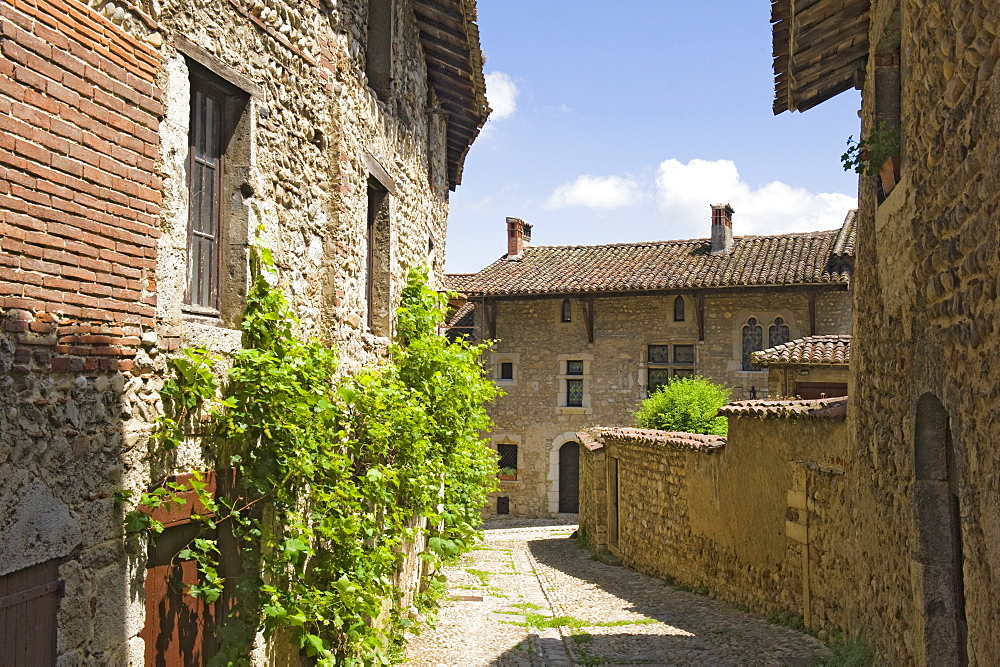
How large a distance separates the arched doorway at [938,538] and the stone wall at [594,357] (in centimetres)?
1583

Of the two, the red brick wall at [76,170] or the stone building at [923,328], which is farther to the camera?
the stone building at [923,328]

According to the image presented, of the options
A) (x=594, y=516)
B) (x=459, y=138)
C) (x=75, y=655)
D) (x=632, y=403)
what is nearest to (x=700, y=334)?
(x=632, y=403)

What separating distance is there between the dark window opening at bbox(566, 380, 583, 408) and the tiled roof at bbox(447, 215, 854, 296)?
2.31m

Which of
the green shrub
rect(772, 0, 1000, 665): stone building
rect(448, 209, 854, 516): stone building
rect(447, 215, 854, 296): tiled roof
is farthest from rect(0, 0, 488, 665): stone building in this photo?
rect(448, 209, 854, 516): stone building

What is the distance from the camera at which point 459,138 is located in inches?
409

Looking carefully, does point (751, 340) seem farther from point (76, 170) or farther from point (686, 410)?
point (76, 170)

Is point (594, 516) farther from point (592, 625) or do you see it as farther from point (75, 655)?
point (75, 655)

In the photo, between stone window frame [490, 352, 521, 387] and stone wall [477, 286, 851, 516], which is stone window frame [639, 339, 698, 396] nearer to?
stone wall [477, 286, 851, 516]

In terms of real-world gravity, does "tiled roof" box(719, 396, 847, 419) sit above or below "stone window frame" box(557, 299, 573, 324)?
below

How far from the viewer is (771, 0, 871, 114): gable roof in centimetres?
593

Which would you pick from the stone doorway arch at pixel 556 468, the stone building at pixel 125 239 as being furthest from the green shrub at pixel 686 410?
the stone building at pixel 125 239

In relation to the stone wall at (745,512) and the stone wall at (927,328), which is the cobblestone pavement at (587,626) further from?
the stone wall at (927,328)

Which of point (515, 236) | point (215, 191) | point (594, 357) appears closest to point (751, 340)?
point (594, 357)

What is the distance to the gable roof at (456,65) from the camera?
26.6 ft
